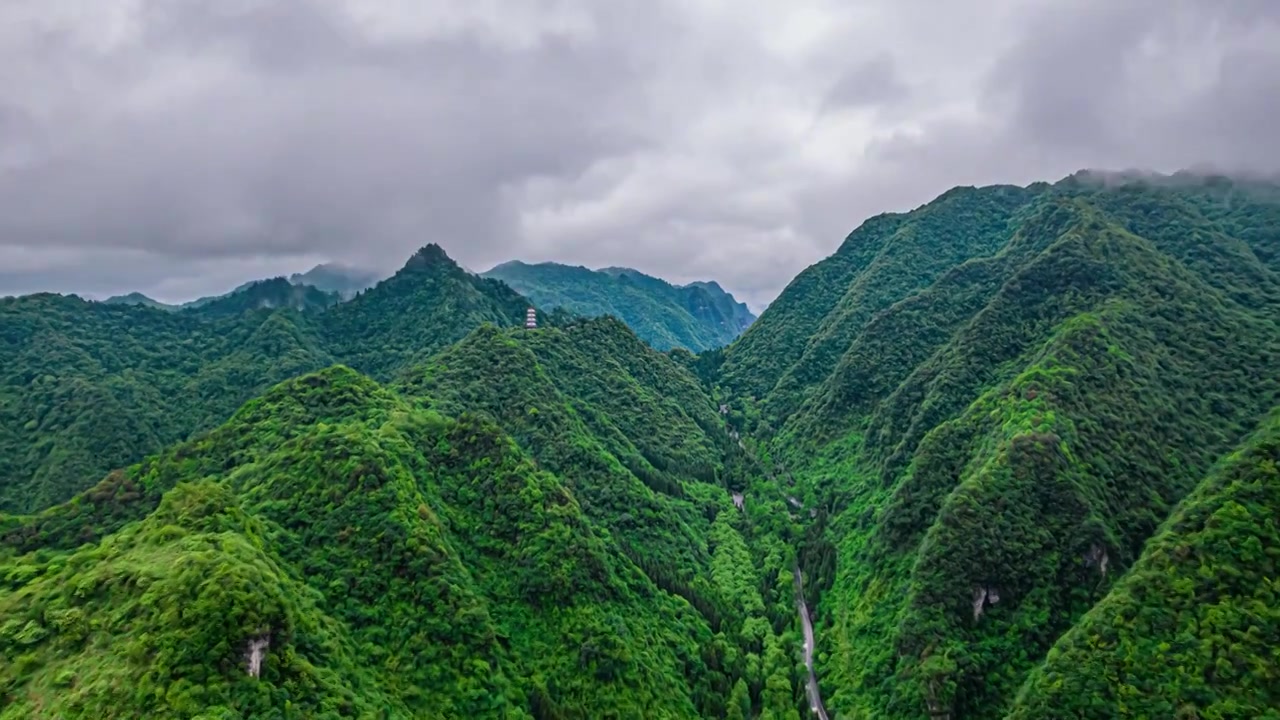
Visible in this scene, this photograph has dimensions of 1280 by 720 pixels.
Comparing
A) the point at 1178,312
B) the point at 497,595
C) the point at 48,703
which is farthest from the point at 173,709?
the point at 1178,312

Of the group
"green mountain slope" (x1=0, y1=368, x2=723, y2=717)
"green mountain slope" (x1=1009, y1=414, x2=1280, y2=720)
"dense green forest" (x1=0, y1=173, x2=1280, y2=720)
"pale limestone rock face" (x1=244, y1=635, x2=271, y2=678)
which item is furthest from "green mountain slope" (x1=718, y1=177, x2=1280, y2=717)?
"pale limestone rock face" (x1=244, y1=635, x2=271, y2=678)

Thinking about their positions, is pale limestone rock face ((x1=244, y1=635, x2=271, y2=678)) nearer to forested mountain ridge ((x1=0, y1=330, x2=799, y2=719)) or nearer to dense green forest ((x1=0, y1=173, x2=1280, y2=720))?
dense green forest ((x1=0, y1=173, x2=1280, y2=720))

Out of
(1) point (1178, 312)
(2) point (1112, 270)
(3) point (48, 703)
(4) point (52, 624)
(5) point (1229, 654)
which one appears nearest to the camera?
(3) point (48, 703)

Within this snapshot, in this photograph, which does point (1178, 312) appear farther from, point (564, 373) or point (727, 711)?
point (564, 373)

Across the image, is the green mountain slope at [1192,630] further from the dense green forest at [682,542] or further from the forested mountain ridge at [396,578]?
the forested mountain ridge at [396,578]

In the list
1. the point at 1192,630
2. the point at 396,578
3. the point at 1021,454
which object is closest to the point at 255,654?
the point at 396,578

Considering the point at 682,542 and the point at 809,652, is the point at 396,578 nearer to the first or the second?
the point at 682,542
